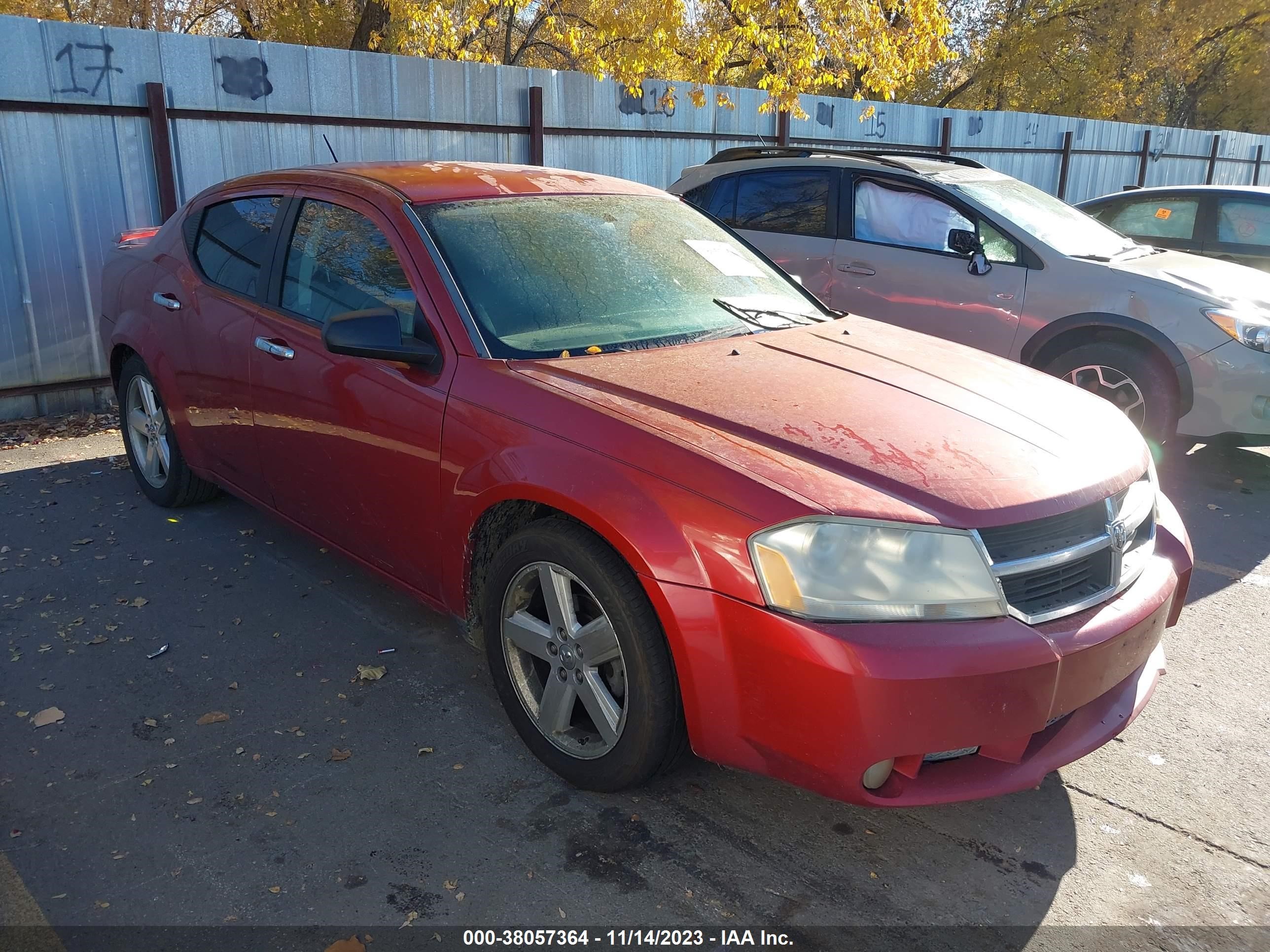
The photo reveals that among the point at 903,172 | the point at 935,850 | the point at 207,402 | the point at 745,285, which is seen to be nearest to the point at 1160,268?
the point at 903,172

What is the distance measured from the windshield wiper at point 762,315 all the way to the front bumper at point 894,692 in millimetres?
1553

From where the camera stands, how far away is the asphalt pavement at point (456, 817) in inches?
102

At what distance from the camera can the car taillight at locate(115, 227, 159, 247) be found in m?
5.66

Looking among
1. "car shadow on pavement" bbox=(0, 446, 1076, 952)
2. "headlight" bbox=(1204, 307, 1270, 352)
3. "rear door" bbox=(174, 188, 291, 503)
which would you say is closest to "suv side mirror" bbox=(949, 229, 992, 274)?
"headlight" bbox=(1204, 307, 1270, 352)

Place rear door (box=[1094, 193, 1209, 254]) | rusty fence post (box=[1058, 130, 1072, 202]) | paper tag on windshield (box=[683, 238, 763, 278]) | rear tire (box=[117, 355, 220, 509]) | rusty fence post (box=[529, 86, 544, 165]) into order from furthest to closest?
rusty fence post (box=[1058, 130, 1072, 202])
rusty fence post (box=[529, 86, 544, 165])
rear door (box=[1094, 193, 1209, 254])
rear tire (box=[117, 355, 220, 509])
paper tag on windshield (box=[683, 238, 763, 278])

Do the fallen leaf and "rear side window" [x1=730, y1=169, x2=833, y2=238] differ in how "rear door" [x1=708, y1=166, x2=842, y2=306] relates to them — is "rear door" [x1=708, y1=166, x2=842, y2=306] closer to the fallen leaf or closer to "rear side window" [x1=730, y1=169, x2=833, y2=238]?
"rear side window" [x1=730, y1=169, x2=833, y2=238]

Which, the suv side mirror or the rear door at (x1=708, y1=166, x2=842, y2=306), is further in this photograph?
the rear door at (x1=708, y1=166, x2=842, y2=306)

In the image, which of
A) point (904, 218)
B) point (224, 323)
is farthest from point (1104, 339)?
point (224, 323)

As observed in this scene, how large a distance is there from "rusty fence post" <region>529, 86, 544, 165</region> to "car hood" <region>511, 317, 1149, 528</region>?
688 cm

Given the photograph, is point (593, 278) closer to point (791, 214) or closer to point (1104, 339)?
point (1104, 339)

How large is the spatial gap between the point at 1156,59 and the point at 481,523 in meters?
31.7

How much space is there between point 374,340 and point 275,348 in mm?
913

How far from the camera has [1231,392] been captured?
592cm

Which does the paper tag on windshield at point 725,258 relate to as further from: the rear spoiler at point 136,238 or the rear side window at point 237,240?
the rear spoiler at point 136,238
